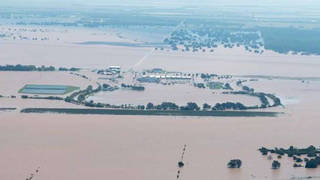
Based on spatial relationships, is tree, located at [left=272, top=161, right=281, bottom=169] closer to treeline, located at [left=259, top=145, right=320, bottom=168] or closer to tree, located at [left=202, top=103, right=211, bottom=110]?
treeline, located at [left=259, top=145, right=320, bottom=168]

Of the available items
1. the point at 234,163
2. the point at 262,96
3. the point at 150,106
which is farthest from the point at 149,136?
the point at 262,96

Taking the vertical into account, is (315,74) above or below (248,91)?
above

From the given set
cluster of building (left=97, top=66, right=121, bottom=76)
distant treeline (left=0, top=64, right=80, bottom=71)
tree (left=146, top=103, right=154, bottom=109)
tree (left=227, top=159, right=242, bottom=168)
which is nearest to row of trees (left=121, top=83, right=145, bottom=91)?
cluster of building (left=97, top=66, right=121, bottom=76)

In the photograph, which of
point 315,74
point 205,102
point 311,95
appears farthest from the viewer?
point 315,74

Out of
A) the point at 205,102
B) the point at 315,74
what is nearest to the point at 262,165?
the point at 205,102

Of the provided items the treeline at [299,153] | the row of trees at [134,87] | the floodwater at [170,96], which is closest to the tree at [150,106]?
the floodwater at [170,96]

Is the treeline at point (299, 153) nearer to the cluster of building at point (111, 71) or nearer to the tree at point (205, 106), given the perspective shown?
the tree at point (205, 106)

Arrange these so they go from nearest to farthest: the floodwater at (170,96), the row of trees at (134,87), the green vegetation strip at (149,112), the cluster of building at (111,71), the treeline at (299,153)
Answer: the treeline at (299,153) < the green vegetation strip at (149,112) < the floodwater at (170,96) < the row of trees at (134,87) < the cluster of building at (111,71)

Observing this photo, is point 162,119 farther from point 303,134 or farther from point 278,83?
point 278,83

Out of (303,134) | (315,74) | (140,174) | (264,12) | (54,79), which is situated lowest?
(140,174)
